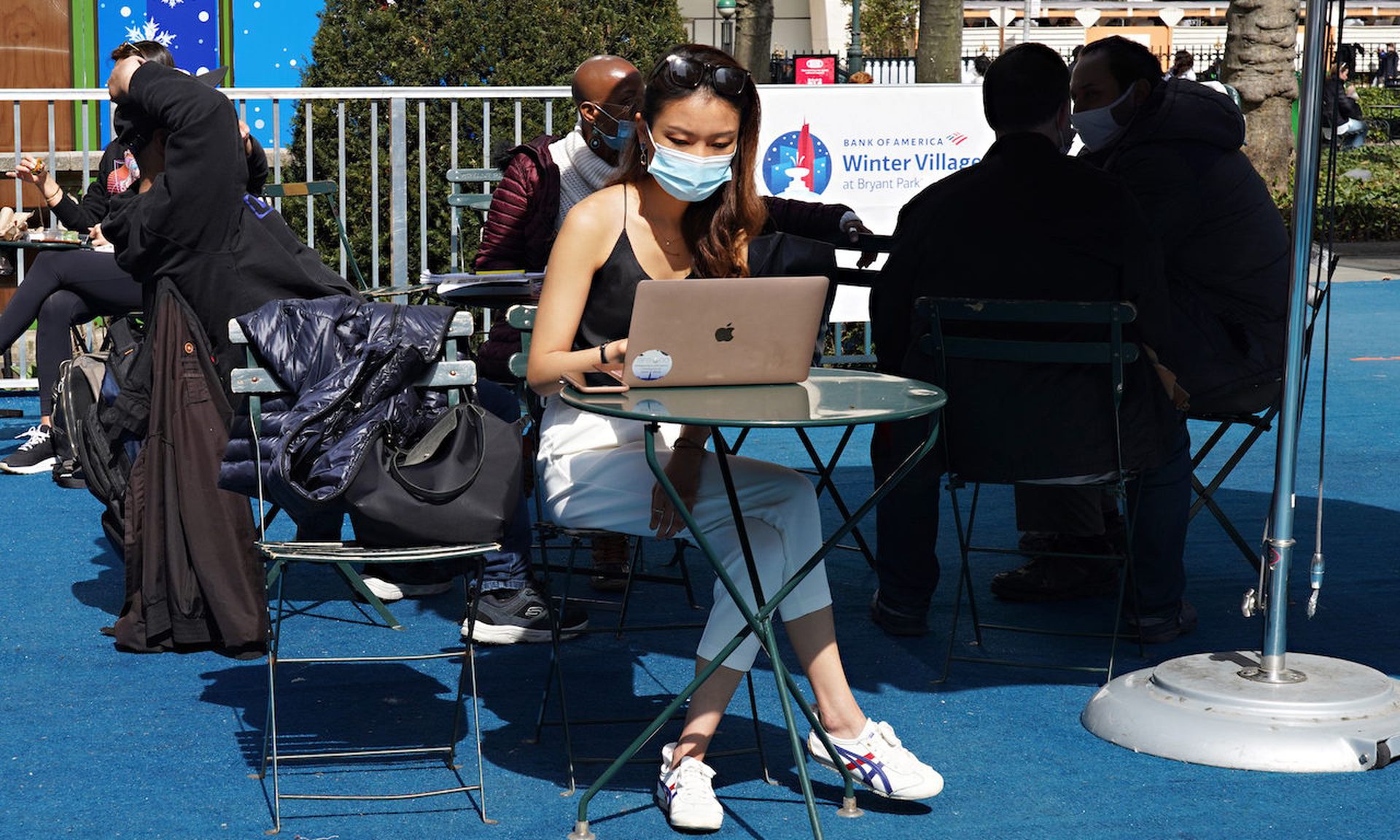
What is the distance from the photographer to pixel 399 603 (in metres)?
5.54

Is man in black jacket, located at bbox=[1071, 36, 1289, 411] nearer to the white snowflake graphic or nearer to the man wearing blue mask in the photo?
the man wearing blue mask

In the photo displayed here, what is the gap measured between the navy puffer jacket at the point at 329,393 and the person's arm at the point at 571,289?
18.7 inches

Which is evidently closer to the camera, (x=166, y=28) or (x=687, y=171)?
(x=687, y=171)

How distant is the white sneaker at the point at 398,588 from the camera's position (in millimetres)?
5578

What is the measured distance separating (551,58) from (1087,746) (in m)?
8.61

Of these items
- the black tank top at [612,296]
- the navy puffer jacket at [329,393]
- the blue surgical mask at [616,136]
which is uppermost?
the blue surgical mask at [616,136]

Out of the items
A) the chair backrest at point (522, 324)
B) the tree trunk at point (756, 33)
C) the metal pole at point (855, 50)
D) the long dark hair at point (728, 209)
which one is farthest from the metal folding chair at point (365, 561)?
the metal pole at point (855, 50)

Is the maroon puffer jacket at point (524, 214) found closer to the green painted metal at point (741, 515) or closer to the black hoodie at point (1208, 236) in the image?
the black hoodie at point (1208, 236)

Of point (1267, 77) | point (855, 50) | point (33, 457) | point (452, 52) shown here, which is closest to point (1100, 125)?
point (33, 457)

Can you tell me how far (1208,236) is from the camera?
5078 mm

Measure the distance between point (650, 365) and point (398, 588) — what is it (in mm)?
2469

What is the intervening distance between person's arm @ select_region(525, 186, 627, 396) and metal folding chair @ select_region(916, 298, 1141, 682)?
1.00m

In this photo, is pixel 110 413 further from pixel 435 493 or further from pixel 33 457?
pixel 33 457

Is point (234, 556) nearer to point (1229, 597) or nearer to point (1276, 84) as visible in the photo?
point (1229, 597)
